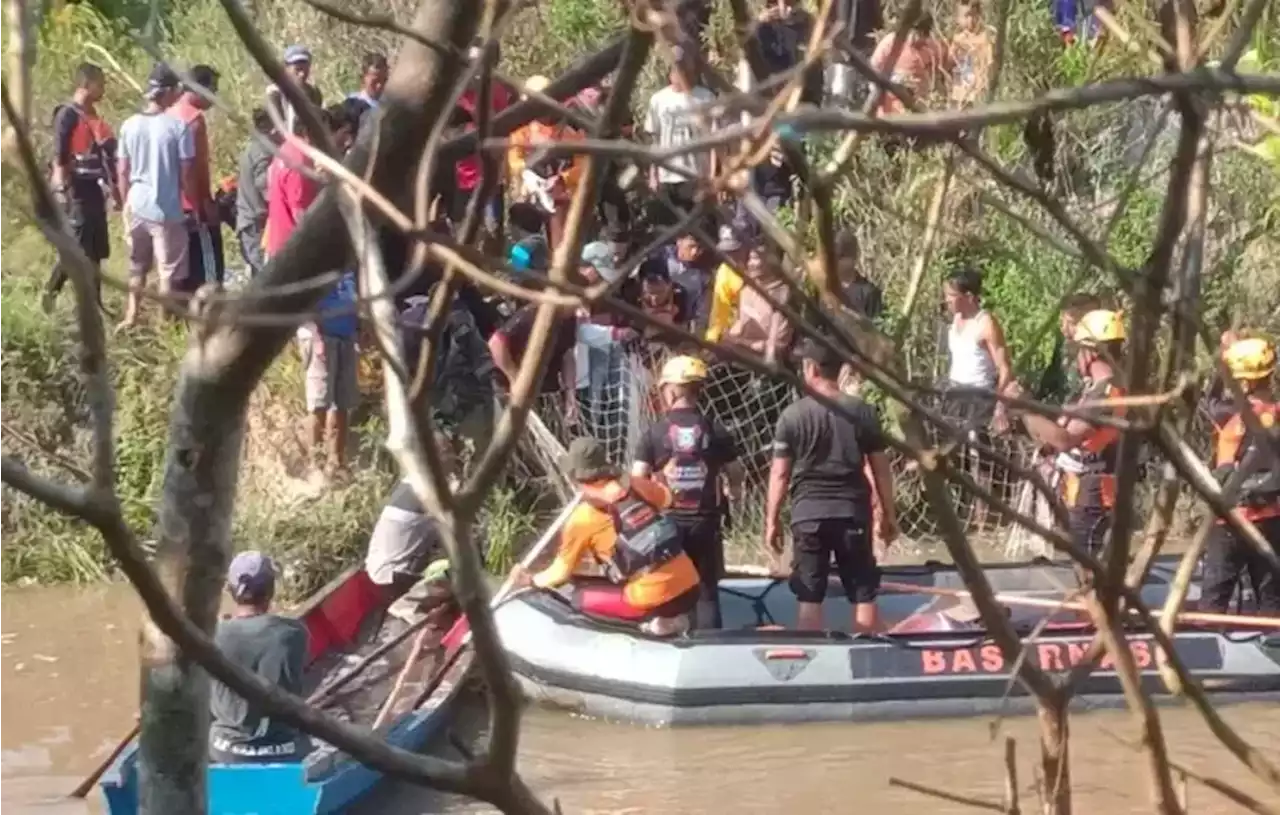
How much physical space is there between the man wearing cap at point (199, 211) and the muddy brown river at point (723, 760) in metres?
2.84

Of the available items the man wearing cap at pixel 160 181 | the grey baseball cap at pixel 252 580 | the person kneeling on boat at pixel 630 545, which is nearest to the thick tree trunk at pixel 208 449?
the grey baseball cap at pixel 252 580

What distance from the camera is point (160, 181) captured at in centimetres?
1261

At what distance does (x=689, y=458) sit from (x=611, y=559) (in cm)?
57

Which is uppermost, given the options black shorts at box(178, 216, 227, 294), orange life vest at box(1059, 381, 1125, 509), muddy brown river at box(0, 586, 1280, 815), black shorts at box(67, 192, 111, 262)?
black shorts at box(67, 192, 111, 262)

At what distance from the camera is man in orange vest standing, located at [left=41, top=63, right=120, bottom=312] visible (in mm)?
12773

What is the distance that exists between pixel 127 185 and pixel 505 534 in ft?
10.4

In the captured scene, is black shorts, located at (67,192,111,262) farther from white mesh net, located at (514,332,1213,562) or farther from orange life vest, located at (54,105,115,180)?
white mesh net, located at (514,332,1213,562)

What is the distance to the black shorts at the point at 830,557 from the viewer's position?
9.88 m

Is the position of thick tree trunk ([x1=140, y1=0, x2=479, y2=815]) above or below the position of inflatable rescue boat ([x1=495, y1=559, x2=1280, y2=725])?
above

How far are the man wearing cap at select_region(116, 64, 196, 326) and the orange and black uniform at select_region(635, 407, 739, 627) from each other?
3.74m

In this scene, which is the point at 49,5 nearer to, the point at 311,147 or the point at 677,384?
the point at 311,147

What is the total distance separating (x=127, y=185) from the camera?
43.0 feet

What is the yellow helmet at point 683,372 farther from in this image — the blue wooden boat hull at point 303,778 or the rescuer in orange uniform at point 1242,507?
the rescuer in orange uniform at point 1242,507

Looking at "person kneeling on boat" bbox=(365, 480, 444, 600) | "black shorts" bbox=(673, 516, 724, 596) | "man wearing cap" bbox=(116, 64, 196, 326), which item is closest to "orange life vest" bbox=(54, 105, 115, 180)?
"man wearing cap" bbox=(116, 64, 196, 326)
